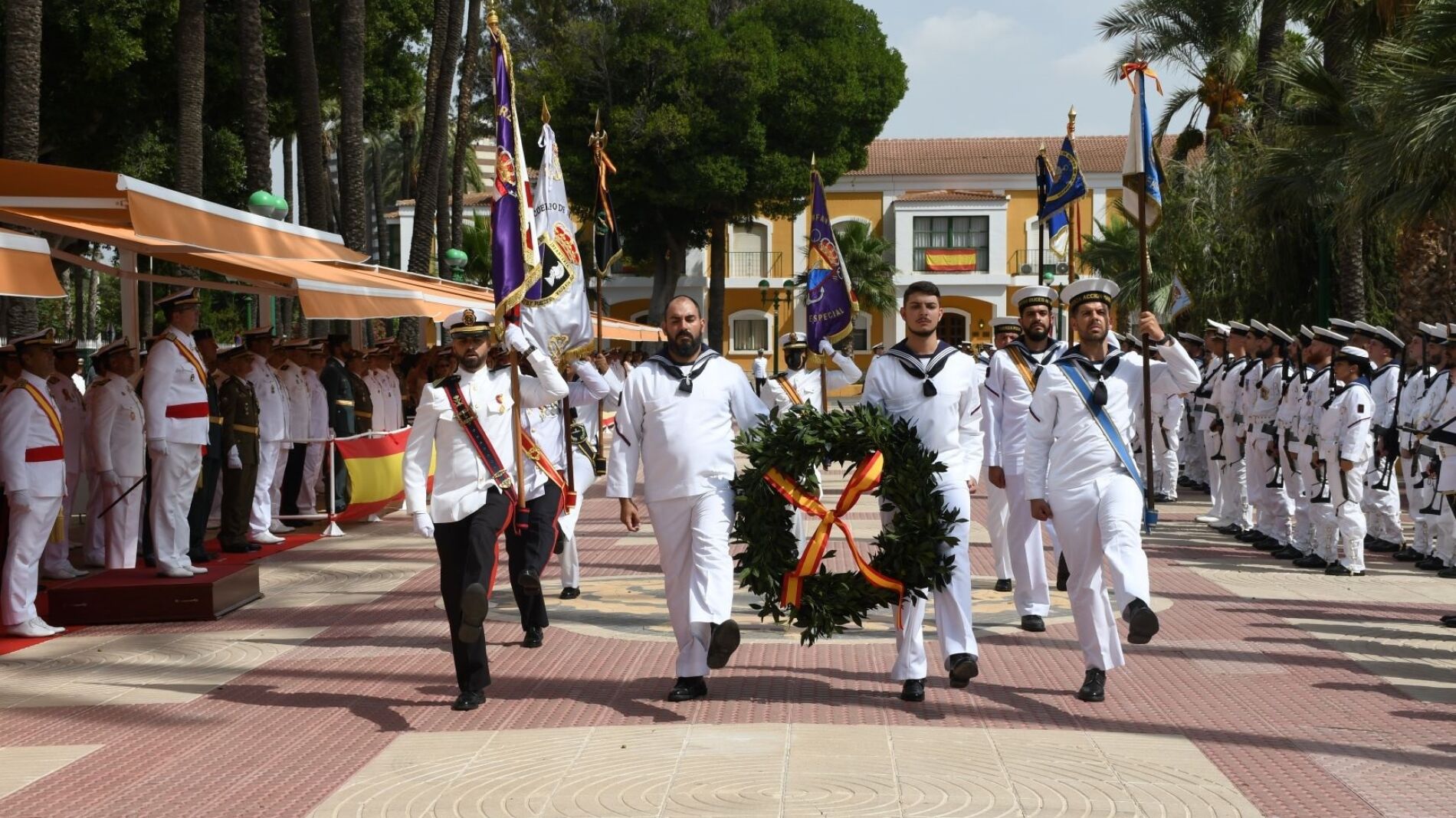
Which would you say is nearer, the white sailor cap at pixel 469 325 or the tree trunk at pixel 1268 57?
the white sailor cap at pixel 469 325

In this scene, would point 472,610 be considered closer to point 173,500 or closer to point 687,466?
point 687,466

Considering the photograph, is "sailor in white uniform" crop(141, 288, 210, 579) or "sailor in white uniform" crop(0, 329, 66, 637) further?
"sailor in white uniform" crop(141, 288, 210, 579)

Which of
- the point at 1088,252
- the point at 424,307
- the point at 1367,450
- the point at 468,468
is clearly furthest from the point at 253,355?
Answer: the point at 1088,252

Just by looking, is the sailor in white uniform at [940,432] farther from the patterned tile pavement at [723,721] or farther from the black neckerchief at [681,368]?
the black neckerchief at [681,368]

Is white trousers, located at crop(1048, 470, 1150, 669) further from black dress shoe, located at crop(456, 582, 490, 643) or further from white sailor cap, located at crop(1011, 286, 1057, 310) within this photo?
black dress shoe, located at crop(456, 582, 490, 643)

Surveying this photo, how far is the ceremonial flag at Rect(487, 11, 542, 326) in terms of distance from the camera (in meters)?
9.24

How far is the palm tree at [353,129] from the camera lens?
2427 cm

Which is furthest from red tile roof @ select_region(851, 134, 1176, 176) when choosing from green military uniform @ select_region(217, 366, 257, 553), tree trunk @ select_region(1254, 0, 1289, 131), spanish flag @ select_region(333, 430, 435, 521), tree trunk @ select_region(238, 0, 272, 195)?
green military uniform @ select_region(217, 366, 257, 553)

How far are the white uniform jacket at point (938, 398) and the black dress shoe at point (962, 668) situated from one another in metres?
0.90

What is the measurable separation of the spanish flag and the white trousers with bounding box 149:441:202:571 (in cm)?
320

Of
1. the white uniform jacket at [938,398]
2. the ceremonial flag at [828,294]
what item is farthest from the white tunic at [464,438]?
A: the ceremonial flag at [828,294]

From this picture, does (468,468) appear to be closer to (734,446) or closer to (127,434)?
(734,446)

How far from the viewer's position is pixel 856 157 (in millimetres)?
57594

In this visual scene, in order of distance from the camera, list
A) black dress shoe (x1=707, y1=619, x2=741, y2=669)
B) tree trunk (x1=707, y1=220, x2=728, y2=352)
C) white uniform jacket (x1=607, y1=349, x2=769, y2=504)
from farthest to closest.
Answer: tree trunk (x1=707, y1=220, x2=728, y2=352), white uniform jacket (x1=607, y1=349, x2=769, y2=504), black dress shoe (x1=707, y1=619, x2=741, y2=669)
